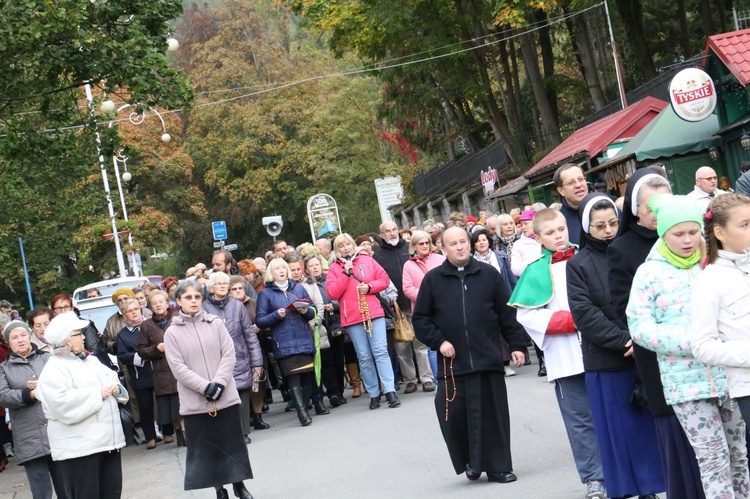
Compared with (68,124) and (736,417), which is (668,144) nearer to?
(68,124)

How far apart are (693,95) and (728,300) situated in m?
17.6

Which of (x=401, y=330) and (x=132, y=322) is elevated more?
(x=132, y=322)

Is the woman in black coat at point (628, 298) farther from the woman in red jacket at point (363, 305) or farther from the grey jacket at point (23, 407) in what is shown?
the woman in red jacket at point (363, 305)

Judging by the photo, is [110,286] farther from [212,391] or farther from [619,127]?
[212,391]

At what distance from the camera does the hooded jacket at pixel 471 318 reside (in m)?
8.69

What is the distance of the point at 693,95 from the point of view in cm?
2208

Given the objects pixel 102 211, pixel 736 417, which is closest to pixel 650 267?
pixel 736 417

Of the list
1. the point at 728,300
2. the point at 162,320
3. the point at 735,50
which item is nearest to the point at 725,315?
the point at 728,300

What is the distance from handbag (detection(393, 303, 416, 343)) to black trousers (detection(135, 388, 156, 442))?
3.28m

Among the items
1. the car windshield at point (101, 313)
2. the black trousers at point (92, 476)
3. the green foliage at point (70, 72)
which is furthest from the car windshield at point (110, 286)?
the black trousers at point (92, 476)

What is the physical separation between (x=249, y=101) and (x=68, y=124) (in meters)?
48.6

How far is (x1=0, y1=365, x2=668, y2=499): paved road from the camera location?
28.8ft

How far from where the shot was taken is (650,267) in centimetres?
589

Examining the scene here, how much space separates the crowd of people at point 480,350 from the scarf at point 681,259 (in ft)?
0.04
